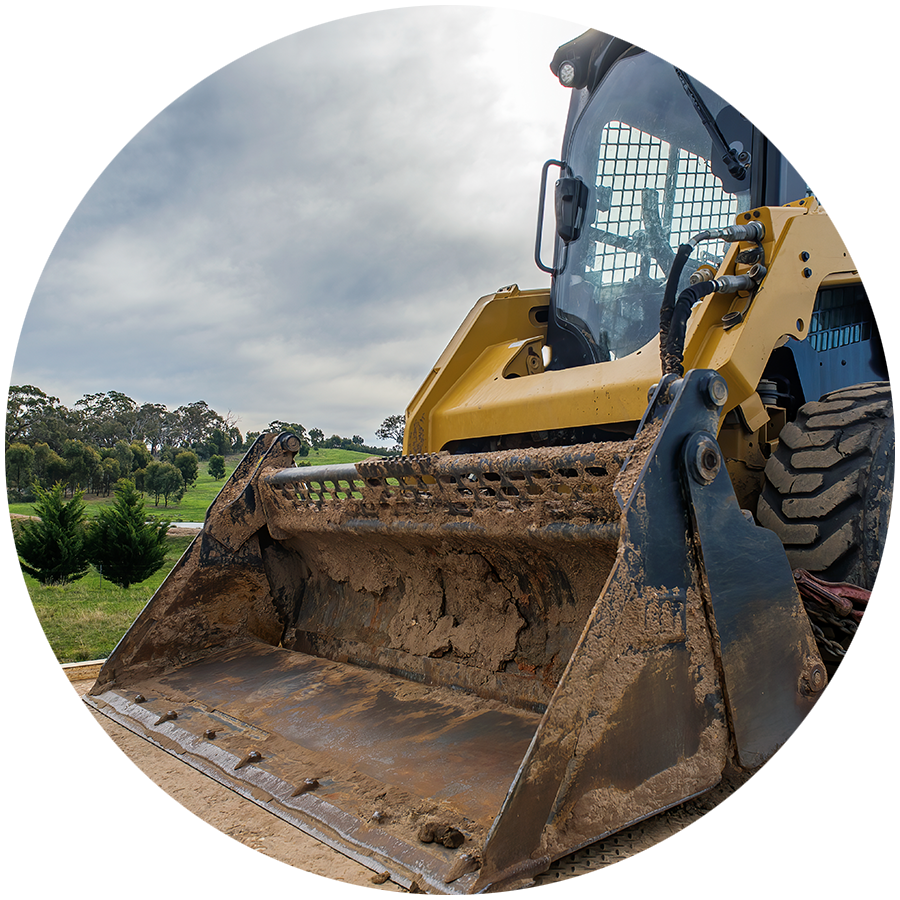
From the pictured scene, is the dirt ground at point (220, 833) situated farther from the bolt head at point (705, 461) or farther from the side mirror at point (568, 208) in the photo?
the side mirror at point (568, 208)

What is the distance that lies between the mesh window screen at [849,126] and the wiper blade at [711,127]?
33 cm

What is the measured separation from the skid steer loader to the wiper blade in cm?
1

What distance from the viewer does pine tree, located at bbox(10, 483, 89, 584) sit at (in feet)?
33.0

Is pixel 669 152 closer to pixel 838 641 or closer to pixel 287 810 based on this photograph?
pixel 838 641

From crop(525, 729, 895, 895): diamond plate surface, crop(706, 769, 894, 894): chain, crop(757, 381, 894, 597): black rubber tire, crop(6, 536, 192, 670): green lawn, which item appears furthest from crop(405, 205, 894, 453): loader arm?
crop(6, 536, 192, 670): green lawn

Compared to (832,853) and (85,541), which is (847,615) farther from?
(85,541)

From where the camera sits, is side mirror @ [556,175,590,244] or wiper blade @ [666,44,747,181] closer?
wiper blade @ [666,44,747,181]

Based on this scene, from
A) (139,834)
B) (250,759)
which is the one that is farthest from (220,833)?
(250,759)

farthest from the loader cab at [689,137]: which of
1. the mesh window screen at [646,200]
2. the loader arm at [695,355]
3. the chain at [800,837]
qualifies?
the chain at [800,837]

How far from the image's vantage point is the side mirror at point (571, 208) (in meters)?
4.29

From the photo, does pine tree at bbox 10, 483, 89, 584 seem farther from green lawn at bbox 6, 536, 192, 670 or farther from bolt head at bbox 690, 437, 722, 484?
bolt head at bbox 690, 437, 722, 484

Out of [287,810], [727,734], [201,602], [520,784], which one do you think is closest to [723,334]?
[727,734]

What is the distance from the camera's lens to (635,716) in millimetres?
1935

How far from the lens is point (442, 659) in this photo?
301 cm
